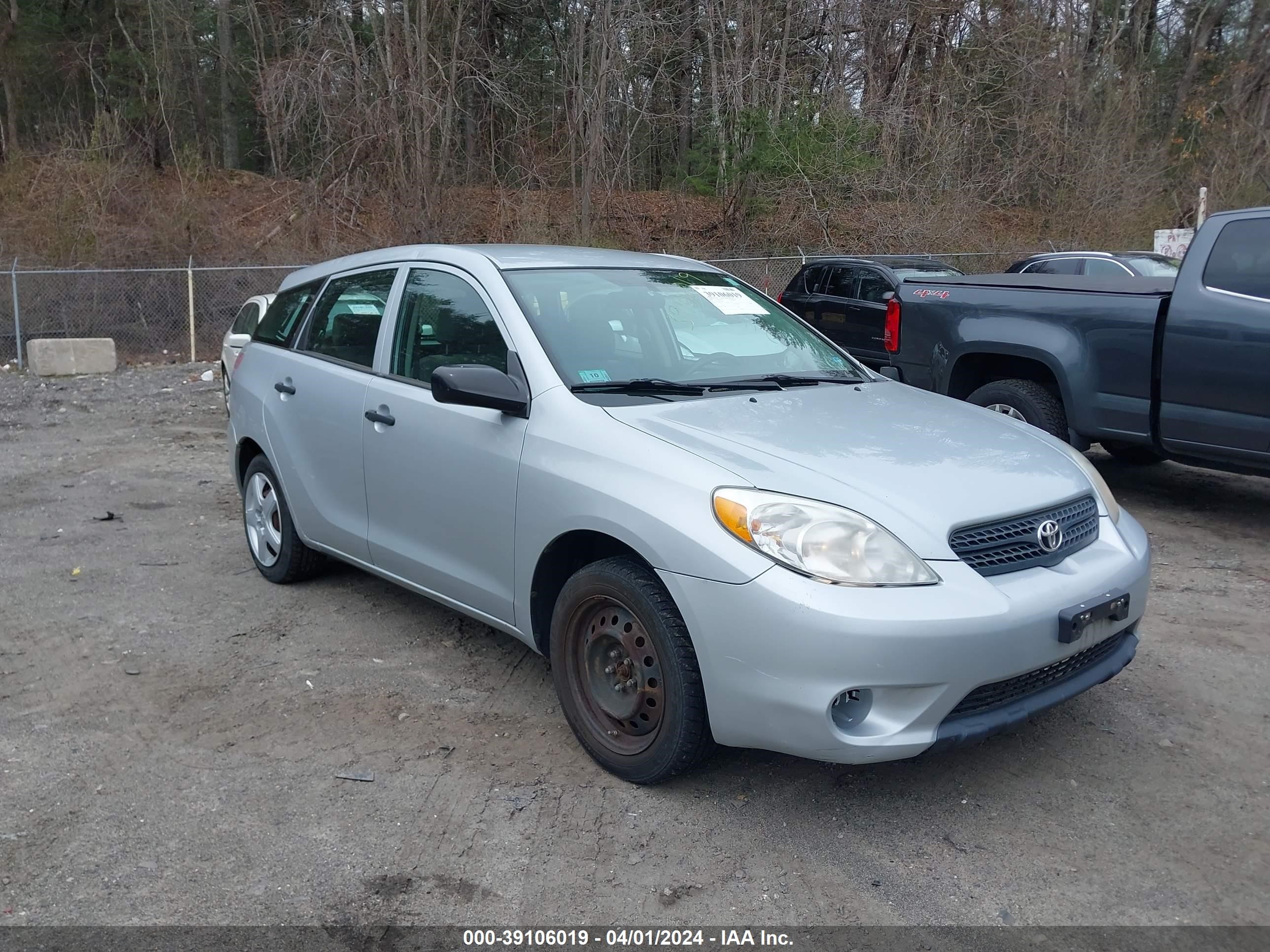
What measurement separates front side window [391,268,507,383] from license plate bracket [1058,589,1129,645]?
218 centimetres

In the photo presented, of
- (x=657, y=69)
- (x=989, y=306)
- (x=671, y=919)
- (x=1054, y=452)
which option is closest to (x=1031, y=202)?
(x=657, y=69)

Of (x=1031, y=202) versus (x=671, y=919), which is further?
(x=1031, y=202)

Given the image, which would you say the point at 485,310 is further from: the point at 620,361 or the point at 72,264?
the point at 72,264

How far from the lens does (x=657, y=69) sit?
77.6ft

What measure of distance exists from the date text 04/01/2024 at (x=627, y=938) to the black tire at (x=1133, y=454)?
248 inches

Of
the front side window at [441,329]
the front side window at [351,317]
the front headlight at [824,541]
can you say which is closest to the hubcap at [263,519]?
the front side window at [351,317]

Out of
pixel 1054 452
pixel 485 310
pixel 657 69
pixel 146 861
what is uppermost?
pixel 657 69

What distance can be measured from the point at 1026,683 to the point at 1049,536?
1.59ft

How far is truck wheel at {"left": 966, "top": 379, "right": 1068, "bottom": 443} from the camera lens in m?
7.41

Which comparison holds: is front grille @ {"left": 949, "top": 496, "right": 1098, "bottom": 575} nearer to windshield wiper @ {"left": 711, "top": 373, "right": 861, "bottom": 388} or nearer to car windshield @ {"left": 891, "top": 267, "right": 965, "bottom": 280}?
windshield wiper @ {"left": 711, "top": 373, "right": 861, "bottom": 388}

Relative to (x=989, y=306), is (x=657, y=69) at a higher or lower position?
higher

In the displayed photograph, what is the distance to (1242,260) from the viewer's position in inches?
257

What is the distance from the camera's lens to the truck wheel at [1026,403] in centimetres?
741

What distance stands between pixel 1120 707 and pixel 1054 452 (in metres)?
1.06
